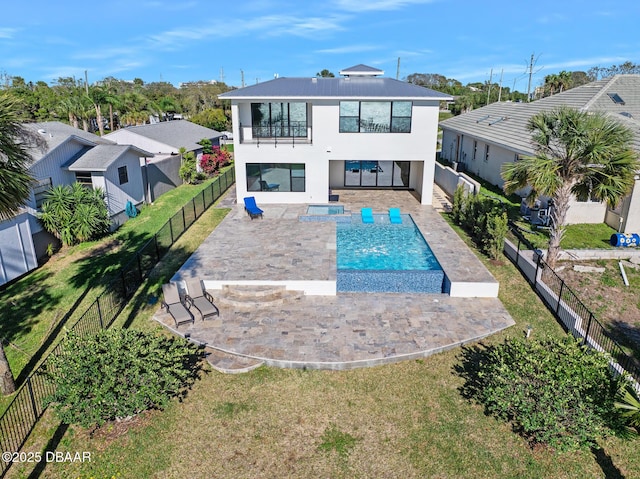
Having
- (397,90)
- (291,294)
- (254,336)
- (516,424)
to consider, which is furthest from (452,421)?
(397,90)

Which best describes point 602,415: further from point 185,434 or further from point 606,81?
point 606,81

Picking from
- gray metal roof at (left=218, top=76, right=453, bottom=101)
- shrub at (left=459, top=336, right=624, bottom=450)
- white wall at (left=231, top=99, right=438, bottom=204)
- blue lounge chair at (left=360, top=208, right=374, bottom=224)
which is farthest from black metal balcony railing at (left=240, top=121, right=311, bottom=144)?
shrub at (left=459, top=336, right=624, bottom=450)

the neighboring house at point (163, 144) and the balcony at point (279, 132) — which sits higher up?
the balcony at point (279, 132)

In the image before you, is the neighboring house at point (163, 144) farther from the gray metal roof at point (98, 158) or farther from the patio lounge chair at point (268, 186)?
the patio lounge chair at point (268, 186)

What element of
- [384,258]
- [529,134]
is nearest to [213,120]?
[529,134]

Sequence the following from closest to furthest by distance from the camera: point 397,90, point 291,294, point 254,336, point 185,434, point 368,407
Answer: point 185,434 < point 368,407 < point 254,336 < point 291,294 < point 397,90

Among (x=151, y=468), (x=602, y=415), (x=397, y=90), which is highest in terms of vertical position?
(x=397, y=90)

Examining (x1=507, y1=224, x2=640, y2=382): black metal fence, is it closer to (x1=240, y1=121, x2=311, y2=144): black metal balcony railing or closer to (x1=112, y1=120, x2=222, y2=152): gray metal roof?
(x1=240, y1=121, x2=311, y2=144): black metal balcony railing

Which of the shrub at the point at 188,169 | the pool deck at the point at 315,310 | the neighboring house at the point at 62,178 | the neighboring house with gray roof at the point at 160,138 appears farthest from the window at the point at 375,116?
the neighboring house with gray roof at the point at 160,138
